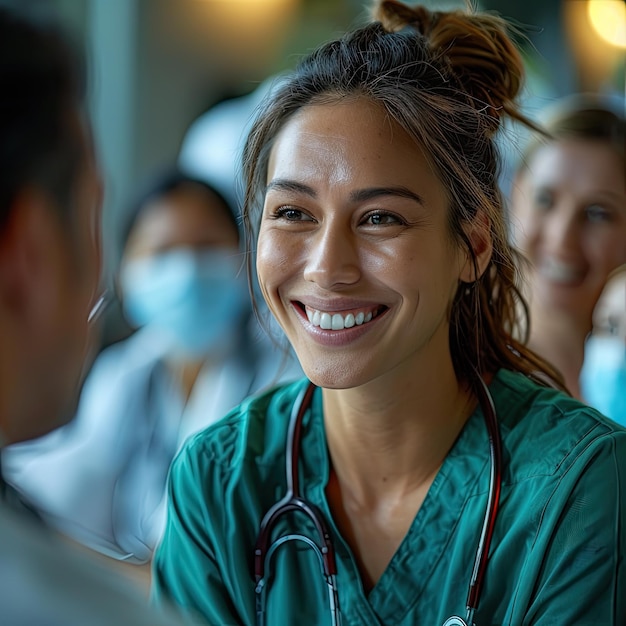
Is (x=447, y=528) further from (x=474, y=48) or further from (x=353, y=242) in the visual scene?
(x=474, y=48)

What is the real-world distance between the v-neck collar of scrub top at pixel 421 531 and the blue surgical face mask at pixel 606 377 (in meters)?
0.98

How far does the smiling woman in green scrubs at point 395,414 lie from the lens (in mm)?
1369

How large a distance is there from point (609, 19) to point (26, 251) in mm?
4438

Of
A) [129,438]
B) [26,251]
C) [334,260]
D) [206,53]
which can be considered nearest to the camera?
[26,251]

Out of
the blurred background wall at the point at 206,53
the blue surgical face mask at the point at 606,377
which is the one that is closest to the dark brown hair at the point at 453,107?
the blue surgical face mask at the point at 606,377

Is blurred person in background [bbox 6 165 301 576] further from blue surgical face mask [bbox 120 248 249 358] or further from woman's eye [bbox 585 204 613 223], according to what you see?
woman's eye [bbox 585 204 613 223]

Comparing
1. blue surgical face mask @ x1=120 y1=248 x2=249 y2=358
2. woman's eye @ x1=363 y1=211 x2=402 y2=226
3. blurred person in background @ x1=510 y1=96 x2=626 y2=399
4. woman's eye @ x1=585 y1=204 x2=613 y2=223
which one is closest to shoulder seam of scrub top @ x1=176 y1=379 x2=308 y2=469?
woman's eye @ x1=363 y1=211 x2=402 y2=226

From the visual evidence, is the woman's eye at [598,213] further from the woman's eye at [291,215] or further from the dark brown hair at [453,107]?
the woman's eye at [291,215]

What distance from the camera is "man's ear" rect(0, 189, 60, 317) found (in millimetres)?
847

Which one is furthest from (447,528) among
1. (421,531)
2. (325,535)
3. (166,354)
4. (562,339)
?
(166,354)

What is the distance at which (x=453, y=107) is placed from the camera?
144 centimetres

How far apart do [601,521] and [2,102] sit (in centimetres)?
98

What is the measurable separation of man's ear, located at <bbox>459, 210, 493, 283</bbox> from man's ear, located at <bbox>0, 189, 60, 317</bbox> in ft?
2.66

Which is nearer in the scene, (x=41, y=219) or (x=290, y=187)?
(x=41, y=219)
